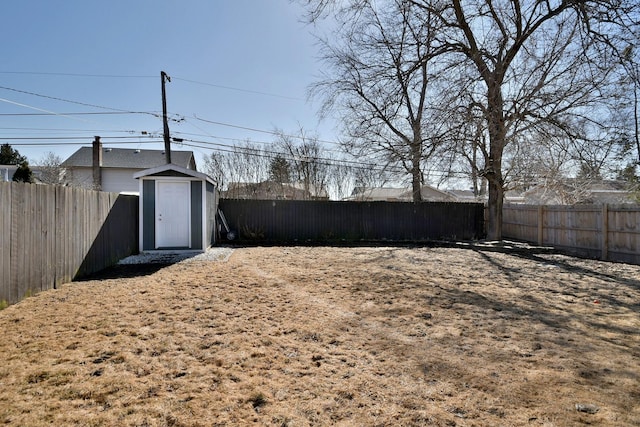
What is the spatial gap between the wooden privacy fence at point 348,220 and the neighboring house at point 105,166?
12.6m

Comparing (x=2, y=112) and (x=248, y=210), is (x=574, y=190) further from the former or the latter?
(x=2, y=112)

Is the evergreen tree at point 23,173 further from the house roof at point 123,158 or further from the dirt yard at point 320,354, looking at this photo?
the house roof at point 123,158

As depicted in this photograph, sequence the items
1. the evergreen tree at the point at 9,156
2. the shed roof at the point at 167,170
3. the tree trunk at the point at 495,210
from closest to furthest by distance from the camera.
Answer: the shed roof at the point at 167,170, the tree trunk at the point at 495,210, the evergreen tree at the point at 9,156

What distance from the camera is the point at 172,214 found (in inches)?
332

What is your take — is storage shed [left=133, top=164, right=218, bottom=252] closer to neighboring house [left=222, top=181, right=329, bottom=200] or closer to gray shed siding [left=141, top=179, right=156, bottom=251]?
gray shed siding [left=141, top=179, right=156, bottom=251]

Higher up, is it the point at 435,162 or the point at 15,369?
the point at 435,162

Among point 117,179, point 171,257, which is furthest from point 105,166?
point 171,257

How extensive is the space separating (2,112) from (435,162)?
20099mm

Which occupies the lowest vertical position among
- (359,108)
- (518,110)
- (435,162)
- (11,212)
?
(11,212)

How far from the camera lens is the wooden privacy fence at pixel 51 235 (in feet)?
12.9

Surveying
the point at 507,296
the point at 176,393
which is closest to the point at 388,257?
the point at 507,296

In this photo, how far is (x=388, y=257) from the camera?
8391mm

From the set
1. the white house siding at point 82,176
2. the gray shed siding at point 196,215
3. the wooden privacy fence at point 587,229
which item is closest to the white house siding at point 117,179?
the white house siding at point 82,176

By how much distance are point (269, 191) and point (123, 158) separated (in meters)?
12.6
